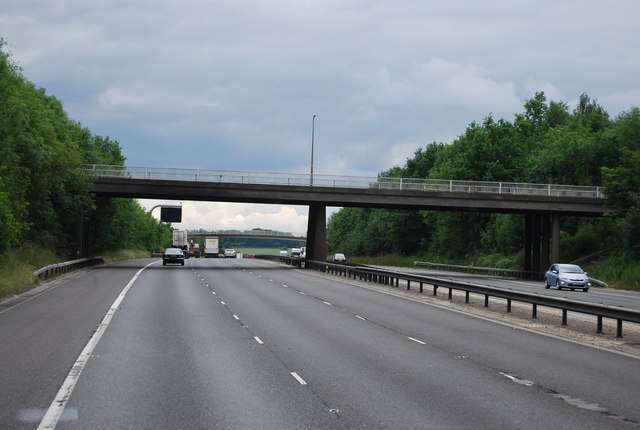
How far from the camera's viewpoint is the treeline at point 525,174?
56750 millimetres

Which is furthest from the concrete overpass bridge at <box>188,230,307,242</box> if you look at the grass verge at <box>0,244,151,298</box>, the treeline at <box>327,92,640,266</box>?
the grass verge at <box>0,244,151,298</box>

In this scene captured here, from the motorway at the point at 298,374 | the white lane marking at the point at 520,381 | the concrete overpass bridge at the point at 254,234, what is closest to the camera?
the motorway at the point at 298,374

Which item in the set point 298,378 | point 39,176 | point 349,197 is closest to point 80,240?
point 39,176

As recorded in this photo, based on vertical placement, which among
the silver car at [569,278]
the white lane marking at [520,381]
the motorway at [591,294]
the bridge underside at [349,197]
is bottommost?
the motorway at [591,294]

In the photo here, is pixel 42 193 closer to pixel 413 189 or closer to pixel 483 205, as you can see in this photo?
pixel 413 189

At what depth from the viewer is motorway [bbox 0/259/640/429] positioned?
28.0ft

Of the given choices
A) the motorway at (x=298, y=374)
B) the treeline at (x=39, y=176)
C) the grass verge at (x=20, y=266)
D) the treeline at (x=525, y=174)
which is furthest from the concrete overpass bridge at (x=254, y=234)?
the motorway at (x=298, y=374)

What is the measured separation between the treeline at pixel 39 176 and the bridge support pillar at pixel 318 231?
18.1 meters

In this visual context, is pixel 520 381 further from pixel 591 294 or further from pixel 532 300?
pixel 591 294

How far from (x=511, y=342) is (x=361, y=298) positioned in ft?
44.7

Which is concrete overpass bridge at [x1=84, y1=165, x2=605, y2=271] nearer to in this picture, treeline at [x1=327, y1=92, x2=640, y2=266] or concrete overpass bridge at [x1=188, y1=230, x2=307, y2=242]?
treeline at [x1=327, y1=92, x2=640, y2=266]

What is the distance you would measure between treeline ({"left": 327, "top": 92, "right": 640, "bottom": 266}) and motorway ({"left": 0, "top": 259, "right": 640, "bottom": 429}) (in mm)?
40667

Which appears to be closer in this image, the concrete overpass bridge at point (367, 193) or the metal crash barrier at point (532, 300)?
the metal crash barrier at point (532, 300)

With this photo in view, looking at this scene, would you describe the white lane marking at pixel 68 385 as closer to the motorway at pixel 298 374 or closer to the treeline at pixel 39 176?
the motorway at pixel 298 374
